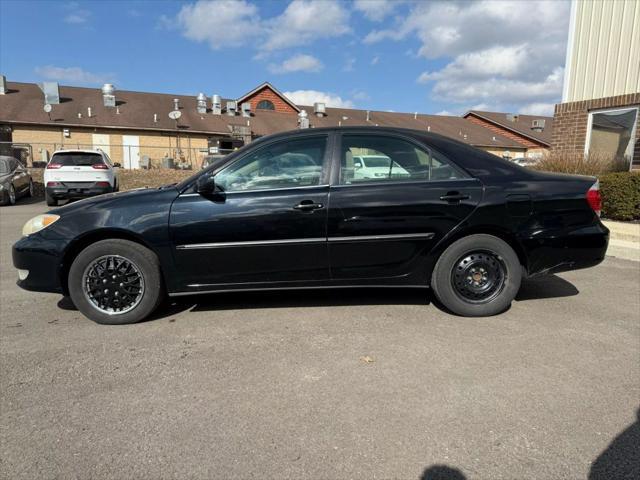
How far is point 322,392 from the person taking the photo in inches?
112

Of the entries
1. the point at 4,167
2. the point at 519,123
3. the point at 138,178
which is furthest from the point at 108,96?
the point at 519,123

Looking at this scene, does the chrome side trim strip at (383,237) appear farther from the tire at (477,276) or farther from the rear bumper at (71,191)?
the rear bumper at (71,191)

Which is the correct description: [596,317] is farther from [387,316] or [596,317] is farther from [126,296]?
[126,296]

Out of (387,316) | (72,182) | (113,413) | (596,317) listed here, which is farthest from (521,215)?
(72,182)

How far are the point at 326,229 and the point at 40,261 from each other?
2.42m

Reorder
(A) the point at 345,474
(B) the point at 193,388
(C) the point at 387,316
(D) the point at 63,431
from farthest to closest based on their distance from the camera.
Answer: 1. (C) the point at 387,316
2. (B) the point at 193,388
3. (D) the point at 63,431
4. (A) the point at 345,474

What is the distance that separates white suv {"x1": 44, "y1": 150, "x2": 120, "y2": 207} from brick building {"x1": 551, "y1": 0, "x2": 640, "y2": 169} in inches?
481

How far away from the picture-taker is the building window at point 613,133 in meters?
9.91

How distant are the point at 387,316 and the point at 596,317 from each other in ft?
6.19

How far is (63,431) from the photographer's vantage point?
2.48 meters

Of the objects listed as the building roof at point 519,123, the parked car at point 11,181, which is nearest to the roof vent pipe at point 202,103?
the parked car at point 11,181

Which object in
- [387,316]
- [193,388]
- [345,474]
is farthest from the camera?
[387,316]

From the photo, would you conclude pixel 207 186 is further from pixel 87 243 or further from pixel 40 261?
pixel 40 261

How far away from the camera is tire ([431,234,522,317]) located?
4.04m
